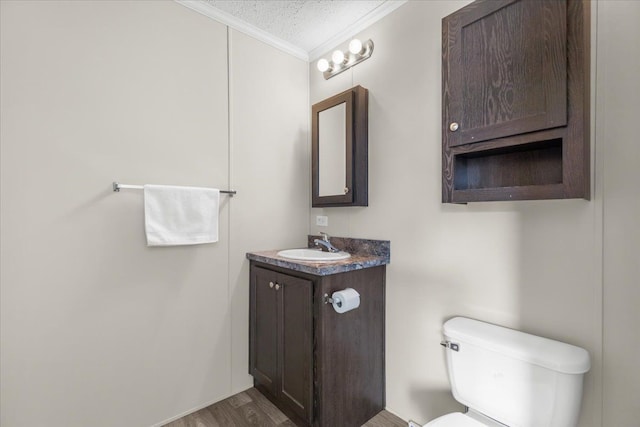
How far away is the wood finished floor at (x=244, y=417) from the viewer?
164 centimetres

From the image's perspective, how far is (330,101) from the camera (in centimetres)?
198

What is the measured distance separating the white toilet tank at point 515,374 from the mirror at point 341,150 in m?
0.96

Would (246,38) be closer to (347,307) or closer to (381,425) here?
(347,307)

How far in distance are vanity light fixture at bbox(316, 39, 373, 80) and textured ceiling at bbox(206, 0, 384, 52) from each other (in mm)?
161

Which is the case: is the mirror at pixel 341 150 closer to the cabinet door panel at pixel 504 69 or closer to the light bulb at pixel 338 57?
the light bulb at pixel 338 57

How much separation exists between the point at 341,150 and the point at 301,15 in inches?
34.9

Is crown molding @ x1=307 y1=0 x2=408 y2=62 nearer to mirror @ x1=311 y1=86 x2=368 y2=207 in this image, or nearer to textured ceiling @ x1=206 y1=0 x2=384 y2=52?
textured ceiling @ x1=206 y1=0 x2=384 y2=52

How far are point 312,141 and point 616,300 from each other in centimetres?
179

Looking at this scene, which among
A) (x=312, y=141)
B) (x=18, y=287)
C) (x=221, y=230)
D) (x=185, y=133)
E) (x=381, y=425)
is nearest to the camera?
(x=18, y=287)

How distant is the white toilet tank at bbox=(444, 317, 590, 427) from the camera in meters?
0.98

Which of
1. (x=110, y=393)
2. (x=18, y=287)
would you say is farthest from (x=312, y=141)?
(x=110, y=393)

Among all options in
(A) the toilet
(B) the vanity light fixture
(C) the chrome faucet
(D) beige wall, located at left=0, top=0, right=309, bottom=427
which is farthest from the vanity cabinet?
(B) the vanity light fixture

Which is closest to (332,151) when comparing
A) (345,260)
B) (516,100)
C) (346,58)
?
(346,58)

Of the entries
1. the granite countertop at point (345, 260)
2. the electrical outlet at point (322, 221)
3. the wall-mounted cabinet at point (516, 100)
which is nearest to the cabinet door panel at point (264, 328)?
the granite countertop at point (345, 260)
